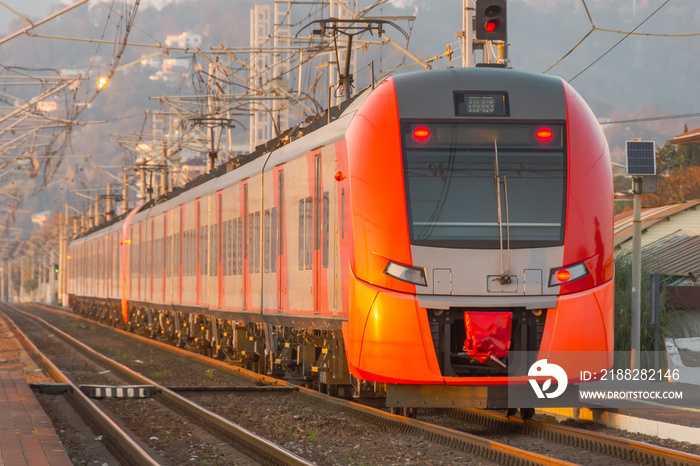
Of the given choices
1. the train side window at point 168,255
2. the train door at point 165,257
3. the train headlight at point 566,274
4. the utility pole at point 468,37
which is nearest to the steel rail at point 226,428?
the train headlight at point 566,274

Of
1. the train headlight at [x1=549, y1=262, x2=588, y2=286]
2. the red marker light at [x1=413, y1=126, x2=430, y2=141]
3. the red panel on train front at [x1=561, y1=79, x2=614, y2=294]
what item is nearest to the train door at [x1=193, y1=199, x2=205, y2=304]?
the red marker light at [x1=413, y1=126, x2=430, y2=141]

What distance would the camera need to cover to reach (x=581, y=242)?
9.77 m

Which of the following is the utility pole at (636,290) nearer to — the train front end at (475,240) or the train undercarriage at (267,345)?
the train undercarriage at (267,345)

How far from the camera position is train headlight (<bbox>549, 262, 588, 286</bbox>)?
31.9 ft

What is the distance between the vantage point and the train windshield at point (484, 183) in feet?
32.0

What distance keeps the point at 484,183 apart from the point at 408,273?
43.3 inches

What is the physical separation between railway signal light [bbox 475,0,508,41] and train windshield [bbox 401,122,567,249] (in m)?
4.40

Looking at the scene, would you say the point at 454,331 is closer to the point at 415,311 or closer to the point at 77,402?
the point at 415,311

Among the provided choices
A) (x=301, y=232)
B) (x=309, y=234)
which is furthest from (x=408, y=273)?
(x=301, y=232)

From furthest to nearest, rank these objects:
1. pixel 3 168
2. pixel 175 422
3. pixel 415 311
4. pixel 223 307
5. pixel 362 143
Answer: pixel 3 168
pixel 223 307
pixel 175 422
pixel 362 143
pixel 415 311

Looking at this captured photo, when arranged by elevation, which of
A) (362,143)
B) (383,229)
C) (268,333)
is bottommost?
(268,333)

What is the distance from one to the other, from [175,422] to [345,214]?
4.35 metres

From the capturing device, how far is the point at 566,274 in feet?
31.9

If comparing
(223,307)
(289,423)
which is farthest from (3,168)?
(289,423)
